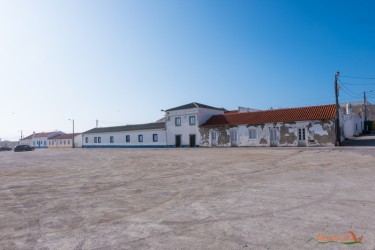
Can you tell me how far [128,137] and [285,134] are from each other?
2793 centimetres

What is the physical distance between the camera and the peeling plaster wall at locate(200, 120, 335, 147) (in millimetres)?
27844

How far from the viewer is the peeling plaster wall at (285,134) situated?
91.4 feet

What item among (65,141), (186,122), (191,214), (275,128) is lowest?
(191,214)

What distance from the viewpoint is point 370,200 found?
639cm

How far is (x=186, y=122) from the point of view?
131 feet

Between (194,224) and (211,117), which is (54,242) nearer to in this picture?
(194,224)

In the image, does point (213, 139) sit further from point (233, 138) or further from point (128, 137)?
point (128, 137)

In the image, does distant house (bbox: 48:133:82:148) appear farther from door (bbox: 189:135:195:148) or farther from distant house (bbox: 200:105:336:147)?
distant house (bbox: 200:105:336:147)

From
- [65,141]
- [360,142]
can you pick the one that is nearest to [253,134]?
[360,142]

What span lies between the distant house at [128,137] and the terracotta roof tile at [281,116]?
982 centimetres

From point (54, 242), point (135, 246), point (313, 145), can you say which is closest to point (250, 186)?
point (135, 246)

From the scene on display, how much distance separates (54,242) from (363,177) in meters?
9.57

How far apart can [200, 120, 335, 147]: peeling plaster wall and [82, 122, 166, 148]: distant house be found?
34.2ft

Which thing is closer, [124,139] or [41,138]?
[124,139]
